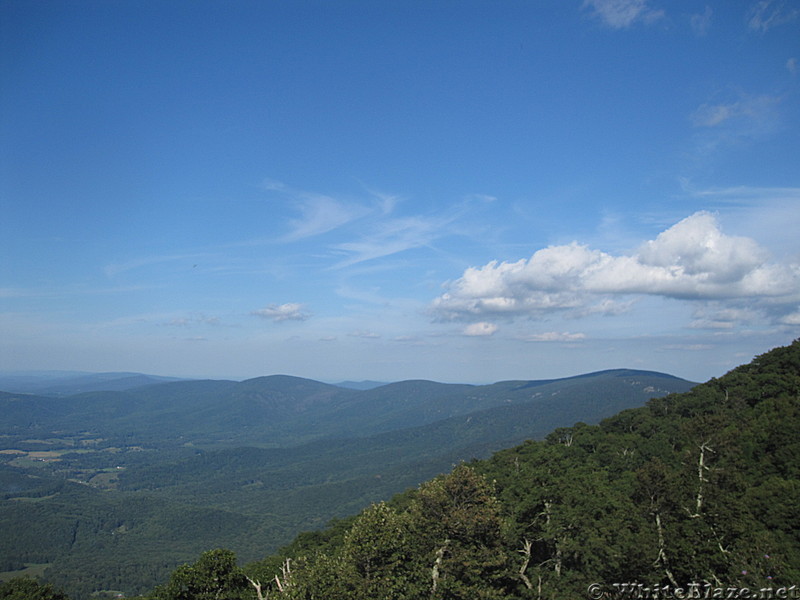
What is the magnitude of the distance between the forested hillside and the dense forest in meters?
0.08

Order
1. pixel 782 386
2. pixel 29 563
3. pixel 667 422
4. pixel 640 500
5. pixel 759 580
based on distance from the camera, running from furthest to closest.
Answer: pixel 29 563 < pixel 667 422 < pixel 782 386 < pixel 640 500 < pixel 759 580

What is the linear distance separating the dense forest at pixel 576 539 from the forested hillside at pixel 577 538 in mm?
80

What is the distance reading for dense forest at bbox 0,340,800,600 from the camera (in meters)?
23.1

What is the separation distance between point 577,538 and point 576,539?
0.43ft

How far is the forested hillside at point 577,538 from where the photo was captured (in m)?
23.1

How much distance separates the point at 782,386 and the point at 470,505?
57924mm

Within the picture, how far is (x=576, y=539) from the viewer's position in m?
32.4

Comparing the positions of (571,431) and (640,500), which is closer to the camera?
(640,500)

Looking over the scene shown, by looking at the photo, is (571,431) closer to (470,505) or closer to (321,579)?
(470,505)

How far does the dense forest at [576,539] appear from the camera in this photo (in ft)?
75.7

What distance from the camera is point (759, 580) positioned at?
1708 cm

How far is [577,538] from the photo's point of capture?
106 feet

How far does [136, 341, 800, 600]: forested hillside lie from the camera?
75.7 feet

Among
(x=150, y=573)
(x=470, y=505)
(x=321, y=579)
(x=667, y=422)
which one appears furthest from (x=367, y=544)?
(x=150, y=573)
